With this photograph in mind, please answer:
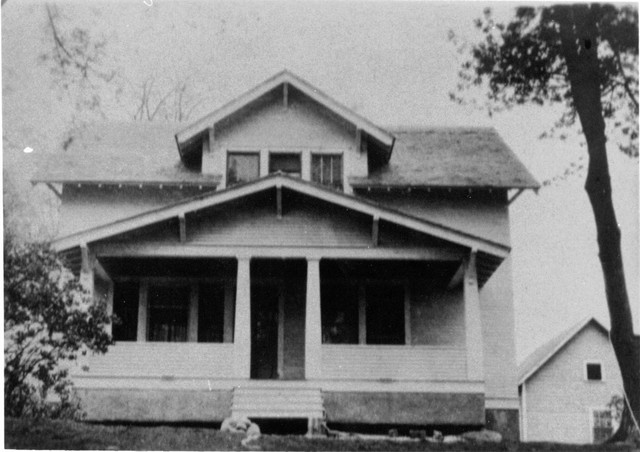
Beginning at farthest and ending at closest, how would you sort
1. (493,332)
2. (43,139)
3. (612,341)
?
1. (493,332)
2. (43,139)
3. (612,341)

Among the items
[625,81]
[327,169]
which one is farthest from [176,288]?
[625,81]

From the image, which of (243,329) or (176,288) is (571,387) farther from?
(176,288)

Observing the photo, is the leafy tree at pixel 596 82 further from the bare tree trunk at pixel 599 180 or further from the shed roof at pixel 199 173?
the shed roof at pixel 199 173

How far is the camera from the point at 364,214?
16.1 meters

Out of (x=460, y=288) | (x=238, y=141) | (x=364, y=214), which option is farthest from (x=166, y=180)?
(x=460, y=288)

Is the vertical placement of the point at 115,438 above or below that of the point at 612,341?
below

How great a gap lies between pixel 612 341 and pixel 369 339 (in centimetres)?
513

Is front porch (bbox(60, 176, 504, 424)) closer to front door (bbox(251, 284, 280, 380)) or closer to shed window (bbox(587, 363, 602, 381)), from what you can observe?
front door (bbox(251, 284, 280, 380))

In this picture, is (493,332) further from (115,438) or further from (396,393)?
Result: (115,438)

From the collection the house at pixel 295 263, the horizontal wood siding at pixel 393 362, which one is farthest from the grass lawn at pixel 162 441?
the horizontal wood siding at pixel 393 362

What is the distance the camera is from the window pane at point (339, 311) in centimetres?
1775

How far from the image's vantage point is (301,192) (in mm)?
16109

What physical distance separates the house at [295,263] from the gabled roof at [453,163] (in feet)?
0.13

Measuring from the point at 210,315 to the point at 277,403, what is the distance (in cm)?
328
